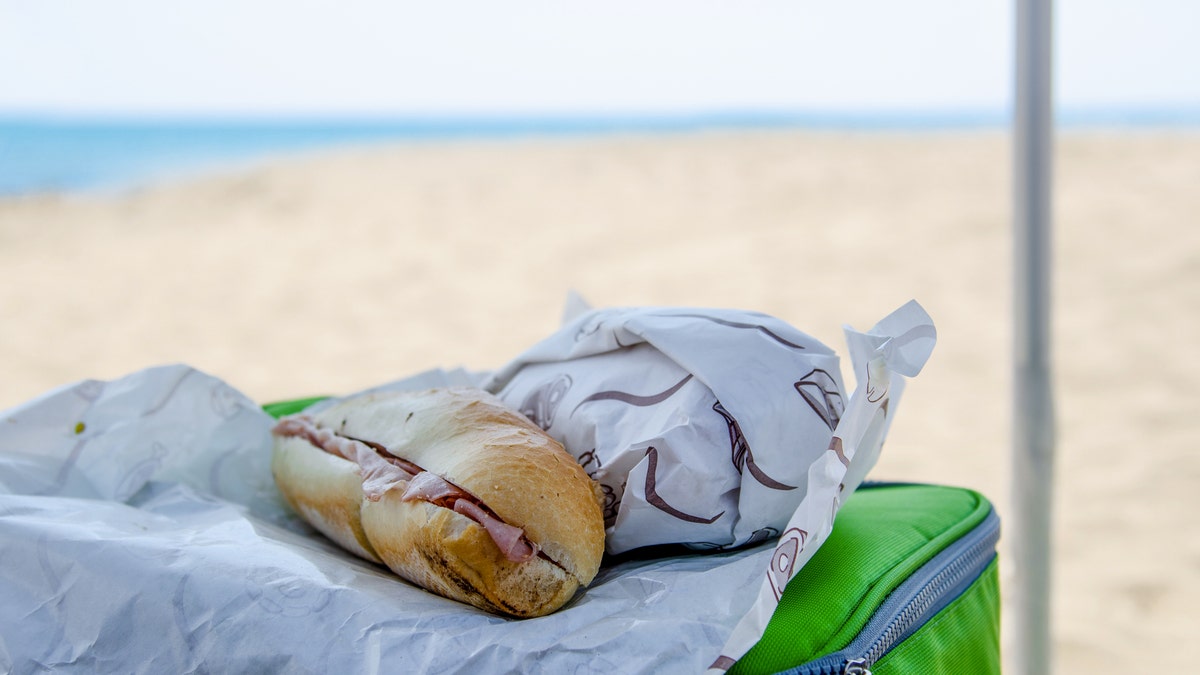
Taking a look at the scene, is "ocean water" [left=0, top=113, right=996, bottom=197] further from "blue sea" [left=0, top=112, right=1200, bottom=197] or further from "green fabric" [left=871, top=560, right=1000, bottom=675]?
"green fabric" [left=871, top=560, right=1000, bottom=675]

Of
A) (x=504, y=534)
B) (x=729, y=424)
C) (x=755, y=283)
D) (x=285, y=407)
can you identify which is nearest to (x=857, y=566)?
(x=729, y=424)

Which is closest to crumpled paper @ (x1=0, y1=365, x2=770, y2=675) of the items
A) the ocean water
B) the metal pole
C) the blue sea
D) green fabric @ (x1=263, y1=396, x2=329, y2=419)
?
green fabric @ (x1=263, y1=396, x2=329, y2=419)

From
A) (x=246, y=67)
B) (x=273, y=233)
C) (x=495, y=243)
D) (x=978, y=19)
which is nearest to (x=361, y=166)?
(x=273, y=233)

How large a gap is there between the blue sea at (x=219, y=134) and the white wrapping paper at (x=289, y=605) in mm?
12144

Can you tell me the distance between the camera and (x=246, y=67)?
987 inches

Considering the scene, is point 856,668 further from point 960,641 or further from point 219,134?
point 219,134

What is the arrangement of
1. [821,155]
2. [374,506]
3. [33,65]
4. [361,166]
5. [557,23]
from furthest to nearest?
[557,23] → [33,65] → [361,166] → [821,155] → [374,506]

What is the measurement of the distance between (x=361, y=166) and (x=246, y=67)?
16151 mm

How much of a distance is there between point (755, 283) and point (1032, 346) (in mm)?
4158

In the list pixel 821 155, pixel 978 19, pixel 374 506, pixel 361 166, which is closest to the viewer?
pixel 374 506

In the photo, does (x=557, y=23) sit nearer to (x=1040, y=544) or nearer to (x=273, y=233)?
(x=273, y=233)

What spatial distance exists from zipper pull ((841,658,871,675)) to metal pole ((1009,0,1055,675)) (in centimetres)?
86

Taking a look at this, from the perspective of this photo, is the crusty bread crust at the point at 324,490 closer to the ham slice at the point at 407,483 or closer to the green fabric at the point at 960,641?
the ham slice at the point at 407,483

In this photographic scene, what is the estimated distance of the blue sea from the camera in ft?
45.0
